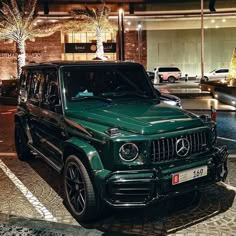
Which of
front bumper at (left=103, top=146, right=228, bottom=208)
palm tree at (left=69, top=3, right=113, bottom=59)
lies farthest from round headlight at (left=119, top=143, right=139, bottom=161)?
palm tree at (left=69, top=3, right=113, bottom=59)

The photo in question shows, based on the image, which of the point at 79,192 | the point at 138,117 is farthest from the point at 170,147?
the point at 79,192

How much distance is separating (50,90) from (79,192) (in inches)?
68.8

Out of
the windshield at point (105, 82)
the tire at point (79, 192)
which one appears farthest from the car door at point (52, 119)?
the tire at point (79, 192)

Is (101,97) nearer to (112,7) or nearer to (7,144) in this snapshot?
(7,144)

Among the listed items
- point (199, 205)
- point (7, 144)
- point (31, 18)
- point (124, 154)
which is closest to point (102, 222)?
point (124, 154)

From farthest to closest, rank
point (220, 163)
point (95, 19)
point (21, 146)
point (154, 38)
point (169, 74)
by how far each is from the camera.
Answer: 1. point (154, 38)
2. point (169, 74)
3. point (95, 19)
4. point (21, 146)
5. point (220, 163)

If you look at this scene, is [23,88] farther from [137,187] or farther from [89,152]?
[137,187]

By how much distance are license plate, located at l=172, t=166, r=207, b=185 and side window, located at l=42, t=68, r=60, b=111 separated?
2066mm

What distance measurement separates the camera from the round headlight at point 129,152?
14.3ft

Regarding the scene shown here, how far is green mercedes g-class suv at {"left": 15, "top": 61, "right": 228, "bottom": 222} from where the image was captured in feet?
14.2

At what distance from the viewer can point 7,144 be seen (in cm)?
971

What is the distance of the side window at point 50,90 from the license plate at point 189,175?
Result: 207cm

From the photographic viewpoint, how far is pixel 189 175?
4.59 m

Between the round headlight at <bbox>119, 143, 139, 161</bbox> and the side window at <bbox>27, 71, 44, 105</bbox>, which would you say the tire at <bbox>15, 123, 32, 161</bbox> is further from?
the round headlight at <bbox>119, 143, 139, 161</bbox>
